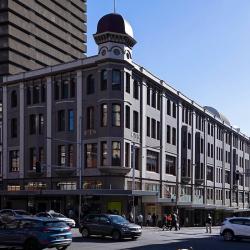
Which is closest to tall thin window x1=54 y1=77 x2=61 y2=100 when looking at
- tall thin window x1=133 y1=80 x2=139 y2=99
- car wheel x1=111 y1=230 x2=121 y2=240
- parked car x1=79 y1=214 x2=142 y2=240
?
tall thin window x1=133 y1=80 x2=139 y2=99

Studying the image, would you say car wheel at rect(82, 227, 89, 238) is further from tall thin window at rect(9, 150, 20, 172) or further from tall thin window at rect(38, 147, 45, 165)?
tall thin window at rect(9, 150, 20, 172)

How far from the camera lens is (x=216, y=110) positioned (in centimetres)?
9962

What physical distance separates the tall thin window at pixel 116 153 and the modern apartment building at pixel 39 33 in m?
44.3

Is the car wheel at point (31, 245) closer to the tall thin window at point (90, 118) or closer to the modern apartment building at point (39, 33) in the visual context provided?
the tall thin window at point (90, 118)

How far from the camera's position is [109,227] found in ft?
101

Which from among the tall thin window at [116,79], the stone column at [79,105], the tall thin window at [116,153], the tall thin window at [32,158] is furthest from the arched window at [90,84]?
the tall thin window at [32,158]

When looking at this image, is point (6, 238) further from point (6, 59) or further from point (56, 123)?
point (6, 59)

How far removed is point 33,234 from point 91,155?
34.6 meters

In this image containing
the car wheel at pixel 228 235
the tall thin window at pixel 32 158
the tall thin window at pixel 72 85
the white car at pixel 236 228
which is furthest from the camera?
the tall thin window at pixel 32 158

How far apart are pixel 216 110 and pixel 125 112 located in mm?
46997

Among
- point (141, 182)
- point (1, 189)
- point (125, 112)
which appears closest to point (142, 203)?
point (141, 182)

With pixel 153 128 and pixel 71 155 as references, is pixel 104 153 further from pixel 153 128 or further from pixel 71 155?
pixel 153 128

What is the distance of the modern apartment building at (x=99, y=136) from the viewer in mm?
54781

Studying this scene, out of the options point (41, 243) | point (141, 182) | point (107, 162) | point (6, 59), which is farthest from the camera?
point (6, 59)
